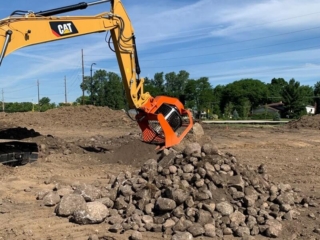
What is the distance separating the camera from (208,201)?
5.96 metres

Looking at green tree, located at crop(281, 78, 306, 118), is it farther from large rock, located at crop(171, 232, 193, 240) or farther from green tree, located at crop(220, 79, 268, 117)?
large rock, located at crop(171, 232, 193, 240)

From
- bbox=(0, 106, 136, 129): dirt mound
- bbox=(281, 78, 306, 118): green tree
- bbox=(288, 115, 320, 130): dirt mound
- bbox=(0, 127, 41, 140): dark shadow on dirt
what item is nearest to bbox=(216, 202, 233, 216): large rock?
bbox=(0, 127, 41, 140): dark shadow on dirt

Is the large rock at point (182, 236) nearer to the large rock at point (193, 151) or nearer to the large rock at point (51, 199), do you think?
the large rock at point (193, 151)

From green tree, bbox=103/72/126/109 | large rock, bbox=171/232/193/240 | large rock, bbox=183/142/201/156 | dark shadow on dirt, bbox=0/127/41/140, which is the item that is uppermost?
green tree, bbox=103/72/126/109

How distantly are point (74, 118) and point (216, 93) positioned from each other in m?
72.1

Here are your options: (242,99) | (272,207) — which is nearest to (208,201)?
(272,207)

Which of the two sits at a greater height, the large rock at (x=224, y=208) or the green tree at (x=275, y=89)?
the green tree at (x=275, y=89)

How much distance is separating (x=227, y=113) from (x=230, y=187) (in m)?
58.4

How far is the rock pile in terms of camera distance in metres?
5.59

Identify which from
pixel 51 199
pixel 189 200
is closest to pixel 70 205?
pixel 51 199

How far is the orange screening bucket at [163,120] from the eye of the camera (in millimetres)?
9484

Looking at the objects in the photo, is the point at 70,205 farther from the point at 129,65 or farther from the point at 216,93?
the point at 216,93

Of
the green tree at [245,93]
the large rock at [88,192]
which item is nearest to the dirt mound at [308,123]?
the large rock at [88,192]

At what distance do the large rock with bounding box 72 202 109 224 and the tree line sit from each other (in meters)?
55.9
